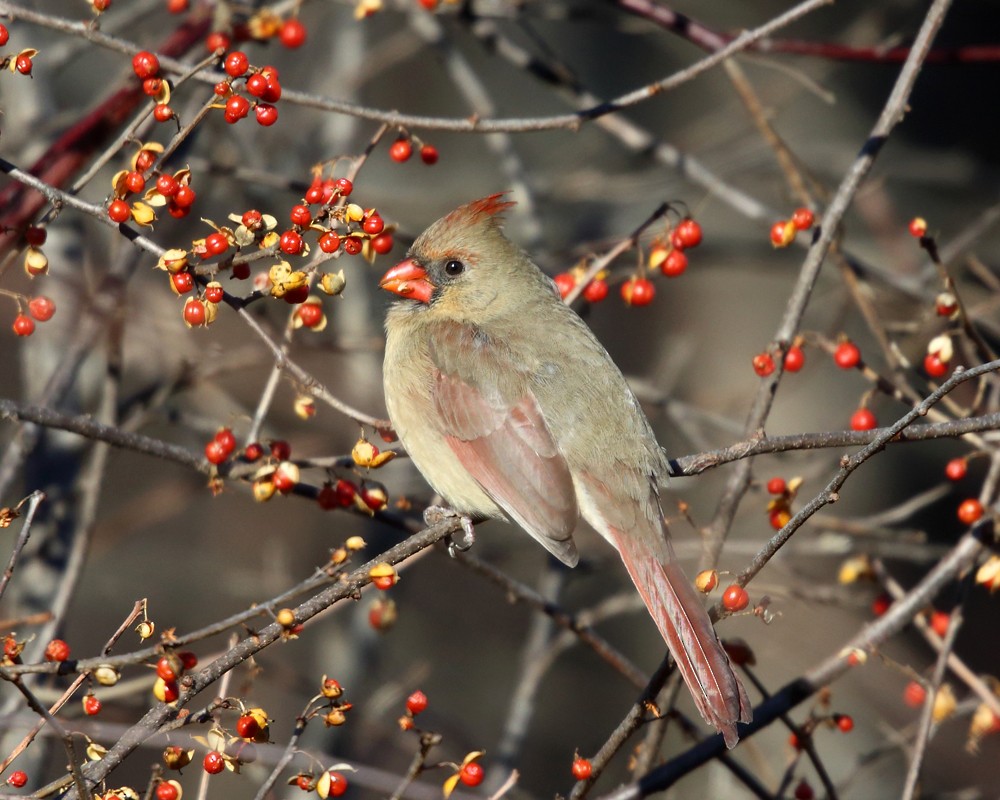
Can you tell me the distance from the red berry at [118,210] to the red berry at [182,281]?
15 cm

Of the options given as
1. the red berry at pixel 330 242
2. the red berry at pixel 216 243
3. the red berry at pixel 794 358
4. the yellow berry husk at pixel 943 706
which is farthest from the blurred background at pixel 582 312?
the red berry at pixel 216 243

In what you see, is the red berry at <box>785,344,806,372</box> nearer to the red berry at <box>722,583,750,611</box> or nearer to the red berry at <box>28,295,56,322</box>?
the red berry at <box>722,583,750,611</box>

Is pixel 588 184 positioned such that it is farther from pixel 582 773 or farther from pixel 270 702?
pixel 270 702

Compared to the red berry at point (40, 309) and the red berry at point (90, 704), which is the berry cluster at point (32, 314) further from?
the red berry at point (90, 704)

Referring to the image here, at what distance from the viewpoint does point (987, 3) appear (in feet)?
20.0

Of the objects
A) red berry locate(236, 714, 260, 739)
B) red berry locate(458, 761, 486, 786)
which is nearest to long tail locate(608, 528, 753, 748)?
red berry locate(458, 761, 486, 786)

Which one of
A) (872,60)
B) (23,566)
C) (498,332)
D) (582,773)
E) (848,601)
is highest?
(872,60)

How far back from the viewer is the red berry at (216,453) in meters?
2.67

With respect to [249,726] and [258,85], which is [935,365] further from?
[249,726]

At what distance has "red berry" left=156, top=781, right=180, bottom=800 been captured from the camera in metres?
2.22

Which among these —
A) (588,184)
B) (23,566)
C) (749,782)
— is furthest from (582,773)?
(588,184)

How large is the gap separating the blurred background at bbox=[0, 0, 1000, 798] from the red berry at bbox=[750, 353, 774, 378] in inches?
7.9

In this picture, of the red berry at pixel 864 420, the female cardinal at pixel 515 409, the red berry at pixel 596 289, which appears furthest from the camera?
the red berry at pixel 596 289

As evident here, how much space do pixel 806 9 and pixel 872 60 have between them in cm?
111
